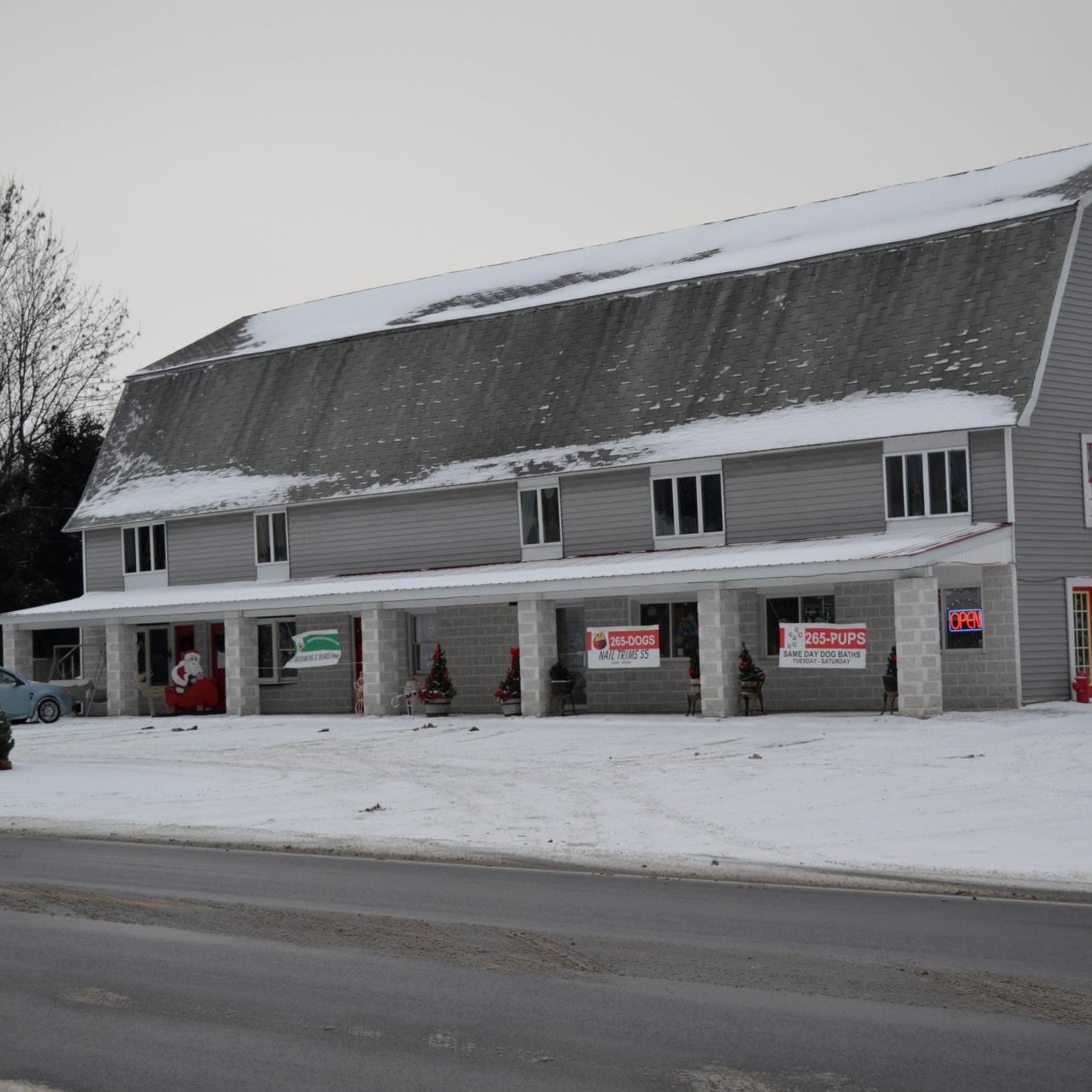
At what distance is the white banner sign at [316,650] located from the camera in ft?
128

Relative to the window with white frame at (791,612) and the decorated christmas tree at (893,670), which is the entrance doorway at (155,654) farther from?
the decorated christmas tree at (893,670)

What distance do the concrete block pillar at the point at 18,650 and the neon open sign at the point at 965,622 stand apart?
24.8 meters

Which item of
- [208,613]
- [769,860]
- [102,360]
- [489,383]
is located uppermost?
[102,360]

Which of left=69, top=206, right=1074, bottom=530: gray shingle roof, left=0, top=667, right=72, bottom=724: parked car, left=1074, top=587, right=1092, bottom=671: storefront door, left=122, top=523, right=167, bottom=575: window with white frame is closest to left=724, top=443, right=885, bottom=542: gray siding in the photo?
left=69, top=206, right=1074, bottom=530: gray shingle roof

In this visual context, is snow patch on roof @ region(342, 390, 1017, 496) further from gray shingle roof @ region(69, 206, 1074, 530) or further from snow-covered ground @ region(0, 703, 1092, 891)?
snow-covered ground @ region(0, 703, 1092, 891)

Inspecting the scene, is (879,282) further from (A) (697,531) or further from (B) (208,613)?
→ (B) (208,613)

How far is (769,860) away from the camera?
51.9ft

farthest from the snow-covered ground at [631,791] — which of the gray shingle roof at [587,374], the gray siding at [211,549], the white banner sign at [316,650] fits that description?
the gray siding at [211,549]

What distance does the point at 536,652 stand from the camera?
34.5 m

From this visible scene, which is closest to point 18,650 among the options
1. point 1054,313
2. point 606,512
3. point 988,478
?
point 606,512

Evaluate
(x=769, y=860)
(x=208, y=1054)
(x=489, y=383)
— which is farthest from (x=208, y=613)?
(x=208, y=1054)

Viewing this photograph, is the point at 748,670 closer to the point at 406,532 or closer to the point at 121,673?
the point at 406,532

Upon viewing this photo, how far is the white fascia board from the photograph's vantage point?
101ft

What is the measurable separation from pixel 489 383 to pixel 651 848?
81.0ft
